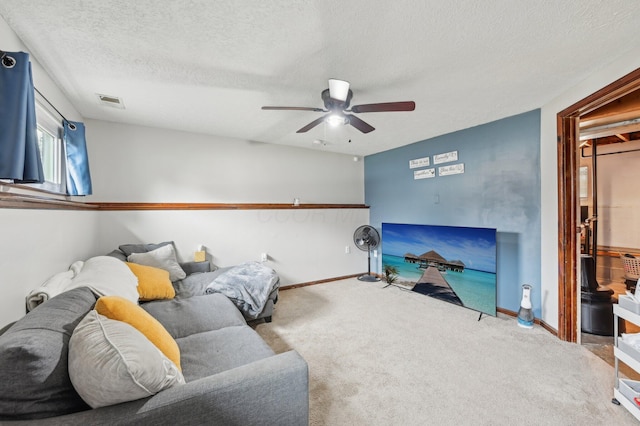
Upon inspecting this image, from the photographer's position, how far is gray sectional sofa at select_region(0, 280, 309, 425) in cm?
78

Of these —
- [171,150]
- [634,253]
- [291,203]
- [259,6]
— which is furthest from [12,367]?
[634,253]

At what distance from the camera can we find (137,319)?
1.21 meters

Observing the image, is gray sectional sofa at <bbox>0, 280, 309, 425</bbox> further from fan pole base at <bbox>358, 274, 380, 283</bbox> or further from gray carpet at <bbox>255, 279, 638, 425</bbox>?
fan pole base at <bbox>358, 274, 380, 283</bbox>

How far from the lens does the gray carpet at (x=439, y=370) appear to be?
1.60 metres

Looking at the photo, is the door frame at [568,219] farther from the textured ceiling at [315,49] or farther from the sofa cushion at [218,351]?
the sofa cushion at [218,351]

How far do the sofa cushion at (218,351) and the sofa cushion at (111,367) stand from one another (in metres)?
0.39

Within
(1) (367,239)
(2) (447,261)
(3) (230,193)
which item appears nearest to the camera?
(2) (447,261)

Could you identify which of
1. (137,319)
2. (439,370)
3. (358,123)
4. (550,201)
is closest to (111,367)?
(137,319)

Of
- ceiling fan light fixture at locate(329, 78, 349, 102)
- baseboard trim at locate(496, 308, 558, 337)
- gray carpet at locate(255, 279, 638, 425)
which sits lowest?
gray carpet at locate(255, 279, 638, 425)

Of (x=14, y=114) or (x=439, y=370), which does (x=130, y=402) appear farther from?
(x=439, y=370)

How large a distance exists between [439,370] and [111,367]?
2091mm

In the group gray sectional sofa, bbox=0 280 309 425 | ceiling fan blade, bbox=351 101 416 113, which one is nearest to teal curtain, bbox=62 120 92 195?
gray sectional sofa, bbox=0 280 309 425

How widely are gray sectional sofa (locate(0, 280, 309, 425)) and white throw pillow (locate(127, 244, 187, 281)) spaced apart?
1477 mm

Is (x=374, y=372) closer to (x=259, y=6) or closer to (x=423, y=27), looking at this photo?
(x=423, y=27)
